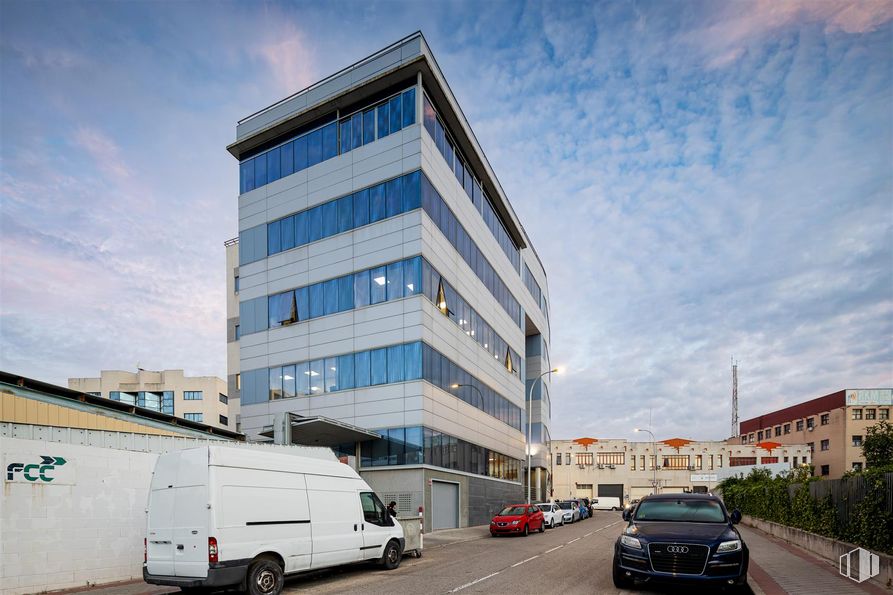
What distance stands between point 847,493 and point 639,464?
84297 mm

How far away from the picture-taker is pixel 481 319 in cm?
3991

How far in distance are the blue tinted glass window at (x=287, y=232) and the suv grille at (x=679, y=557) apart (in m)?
27.6

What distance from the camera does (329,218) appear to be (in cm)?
3316

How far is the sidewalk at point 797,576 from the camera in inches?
402

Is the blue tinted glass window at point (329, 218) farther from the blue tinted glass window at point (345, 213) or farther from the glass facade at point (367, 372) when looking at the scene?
the glass facade at point (367, 372)

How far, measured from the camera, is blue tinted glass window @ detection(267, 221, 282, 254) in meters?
35.0

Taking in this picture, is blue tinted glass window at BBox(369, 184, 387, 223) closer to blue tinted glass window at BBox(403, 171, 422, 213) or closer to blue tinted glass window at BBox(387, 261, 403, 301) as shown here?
blue tinted glass window at BBox(403, 171, 422, 213)

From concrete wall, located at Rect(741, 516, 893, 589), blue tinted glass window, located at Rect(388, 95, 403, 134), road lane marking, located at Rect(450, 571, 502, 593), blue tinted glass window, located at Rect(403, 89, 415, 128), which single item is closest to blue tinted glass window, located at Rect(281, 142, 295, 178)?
blue tinted glass window, located at Rect(388, 95, 403, 134)

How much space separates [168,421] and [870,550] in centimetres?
1899

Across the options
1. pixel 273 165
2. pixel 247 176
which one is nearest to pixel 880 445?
pixel 273 165

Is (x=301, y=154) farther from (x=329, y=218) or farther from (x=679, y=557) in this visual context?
(x=679, y=557)

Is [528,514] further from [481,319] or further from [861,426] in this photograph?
[861,426]

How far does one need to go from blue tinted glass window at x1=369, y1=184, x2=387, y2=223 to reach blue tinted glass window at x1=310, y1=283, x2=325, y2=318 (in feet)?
15.2

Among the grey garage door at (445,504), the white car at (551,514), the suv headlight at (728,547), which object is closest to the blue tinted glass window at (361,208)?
the grey garage door at (445,504)
